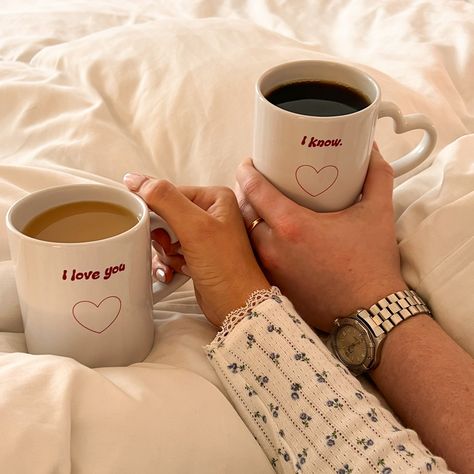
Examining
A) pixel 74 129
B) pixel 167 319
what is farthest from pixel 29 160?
pixel 167 319

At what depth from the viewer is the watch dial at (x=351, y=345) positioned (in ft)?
2.29

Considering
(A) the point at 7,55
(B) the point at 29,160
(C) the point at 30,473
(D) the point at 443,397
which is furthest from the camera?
(A) the point at 7,55

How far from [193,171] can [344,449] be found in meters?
0.49

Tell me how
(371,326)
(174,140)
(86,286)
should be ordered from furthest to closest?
(174,140), (371,326), (86,286)

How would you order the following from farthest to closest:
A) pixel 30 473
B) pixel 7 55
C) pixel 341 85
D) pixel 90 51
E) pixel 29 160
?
pixel 7 55 → pixel 90 51 → pixel 29 160 → pixel 341 85 → pixel 30 473

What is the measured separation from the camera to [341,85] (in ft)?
2.48

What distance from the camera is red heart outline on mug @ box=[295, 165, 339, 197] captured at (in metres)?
0.69

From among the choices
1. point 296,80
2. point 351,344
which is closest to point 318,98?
point 296,80

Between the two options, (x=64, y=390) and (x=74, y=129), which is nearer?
(x=64, y=390)

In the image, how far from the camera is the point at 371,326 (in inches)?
27.3

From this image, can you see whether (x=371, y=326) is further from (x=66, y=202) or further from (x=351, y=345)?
(x=66, y=202)

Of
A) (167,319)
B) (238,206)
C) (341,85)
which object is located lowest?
(167,319)

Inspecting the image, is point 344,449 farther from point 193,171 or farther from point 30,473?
point 193,171

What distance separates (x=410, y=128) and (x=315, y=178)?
0.54 ft
